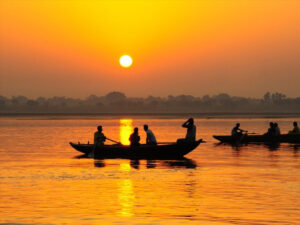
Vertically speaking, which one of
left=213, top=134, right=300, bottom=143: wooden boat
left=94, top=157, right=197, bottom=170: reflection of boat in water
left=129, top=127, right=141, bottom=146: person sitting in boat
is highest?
left=129, top=127, right=141, bottom=146: person sitting in boat

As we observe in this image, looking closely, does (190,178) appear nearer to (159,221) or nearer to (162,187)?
(162,187)

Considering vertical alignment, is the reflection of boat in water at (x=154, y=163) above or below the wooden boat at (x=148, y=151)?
below

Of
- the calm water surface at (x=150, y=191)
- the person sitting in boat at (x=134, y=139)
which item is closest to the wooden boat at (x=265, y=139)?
the calm water surface at (x=150, y=191)

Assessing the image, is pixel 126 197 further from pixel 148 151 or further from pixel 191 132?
pixel 191 132

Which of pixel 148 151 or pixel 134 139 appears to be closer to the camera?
pixel 148 151

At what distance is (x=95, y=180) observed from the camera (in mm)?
26469

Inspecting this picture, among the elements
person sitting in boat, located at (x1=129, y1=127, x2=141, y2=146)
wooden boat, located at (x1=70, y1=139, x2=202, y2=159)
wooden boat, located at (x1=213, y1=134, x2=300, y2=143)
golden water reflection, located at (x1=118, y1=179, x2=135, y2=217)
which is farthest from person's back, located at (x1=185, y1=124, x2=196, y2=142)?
wooden boat, located at (x1=213, y1=134, x2=300, y2=143)

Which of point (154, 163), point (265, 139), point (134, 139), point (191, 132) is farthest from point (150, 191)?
point (265, 139)

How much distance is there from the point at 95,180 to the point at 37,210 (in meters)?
7.71

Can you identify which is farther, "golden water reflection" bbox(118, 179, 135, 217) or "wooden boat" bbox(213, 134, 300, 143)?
"wooden boat" bbox(213, 134, 300, 143)

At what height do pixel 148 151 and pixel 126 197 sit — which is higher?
pixel 148 151

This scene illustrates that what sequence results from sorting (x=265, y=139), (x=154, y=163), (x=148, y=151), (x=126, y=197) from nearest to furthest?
(x=126, y=197) < (x=154, y=163) < (x=148, y=151) < (x=265, y=139)

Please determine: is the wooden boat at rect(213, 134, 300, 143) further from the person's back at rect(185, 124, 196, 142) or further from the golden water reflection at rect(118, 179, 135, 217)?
the golden water reflection at rect(118, 179, 135, 217)

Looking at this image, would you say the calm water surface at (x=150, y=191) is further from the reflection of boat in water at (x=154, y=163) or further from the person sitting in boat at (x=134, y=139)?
the person sitting in boat at (x=134, y=139)
